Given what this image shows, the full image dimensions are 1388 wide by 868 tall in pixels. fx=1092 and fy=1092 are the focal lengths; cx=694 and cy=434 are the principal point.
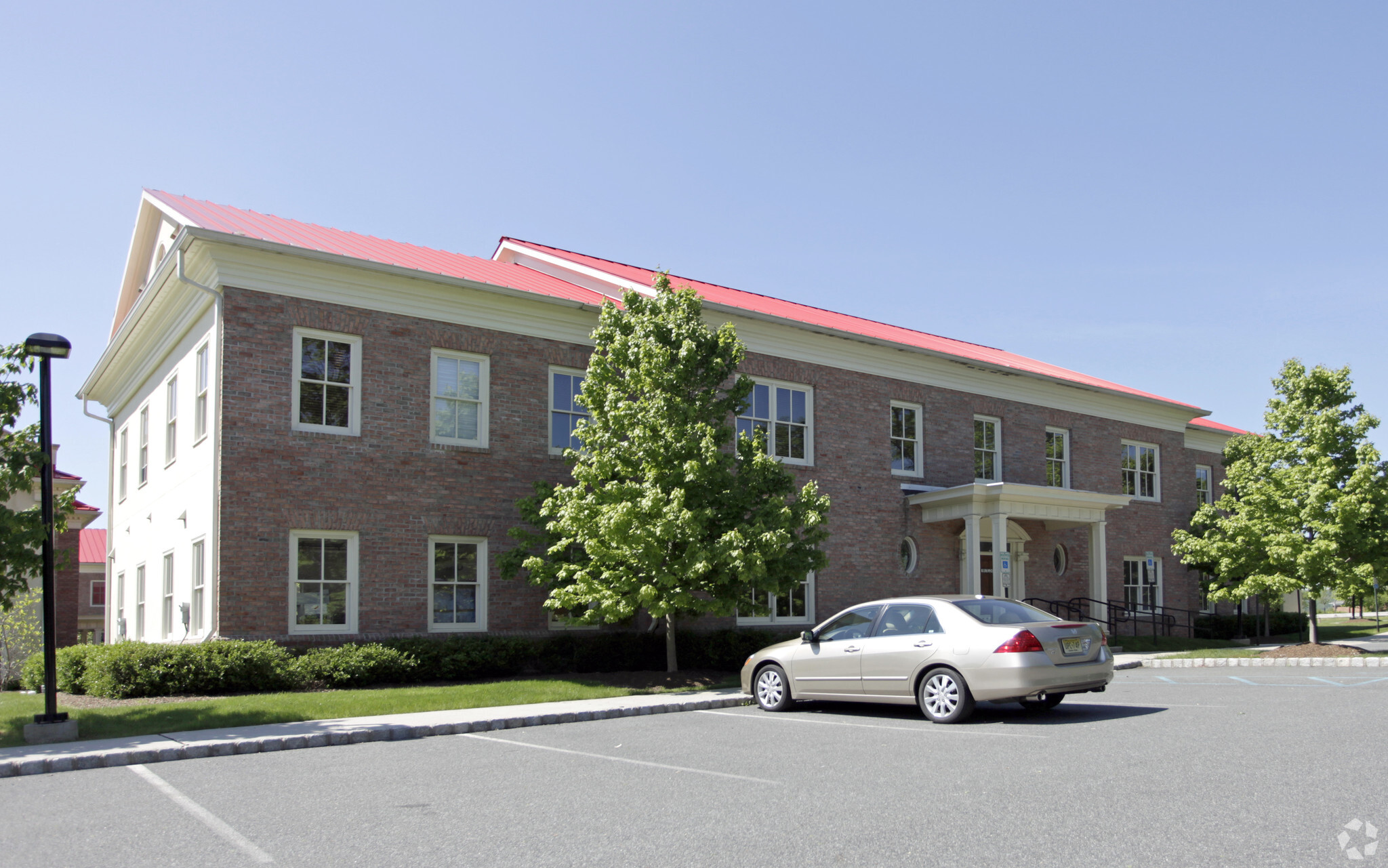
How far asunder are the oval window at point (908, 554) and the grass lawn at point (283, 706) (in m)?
10.6

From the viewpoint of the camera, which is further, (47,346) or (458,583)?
(458,583)

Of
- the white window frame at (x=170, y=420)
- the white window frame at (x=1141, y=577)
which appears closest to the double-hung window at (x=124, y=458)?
the white window frame at (x=170, y=420)

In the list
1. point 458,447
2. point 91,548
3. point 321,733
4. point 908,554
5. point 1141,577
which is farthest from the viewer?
point 91,548

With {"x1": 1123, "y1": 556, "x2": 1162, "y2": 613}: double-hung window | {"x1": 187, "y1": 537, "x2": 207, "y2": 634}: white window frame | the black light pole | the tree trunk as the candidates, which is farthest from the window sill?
{"x1": 1123, "y1": 556, "x2": 1162, "y2": 613}: double-hung window

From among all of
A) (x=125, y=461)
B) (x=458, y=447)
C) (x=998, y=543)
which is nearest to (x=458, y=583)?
(x=458, y=447)

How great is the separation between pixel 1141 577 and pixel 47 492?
91.7 ft

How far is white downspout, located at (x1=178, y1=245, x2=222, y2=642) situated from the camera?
1688cm

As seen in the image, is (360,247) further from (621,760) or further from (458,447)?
(621,760)

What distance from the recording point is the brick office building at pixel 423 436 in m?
17.6

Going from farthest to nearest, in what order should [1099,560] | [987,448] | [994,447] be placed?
[994,447], [987,448], [1099,560]

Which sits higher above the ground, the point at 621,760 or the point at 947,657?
the point at 947,657

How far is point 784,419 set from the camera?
24219mm

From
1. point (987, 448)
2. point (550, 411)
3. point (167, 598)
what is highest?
point (550, 411)

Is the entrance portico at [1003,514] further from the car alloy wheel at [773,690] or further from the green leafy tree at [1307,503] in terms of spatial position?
the car alloy wheel at [773,690]
